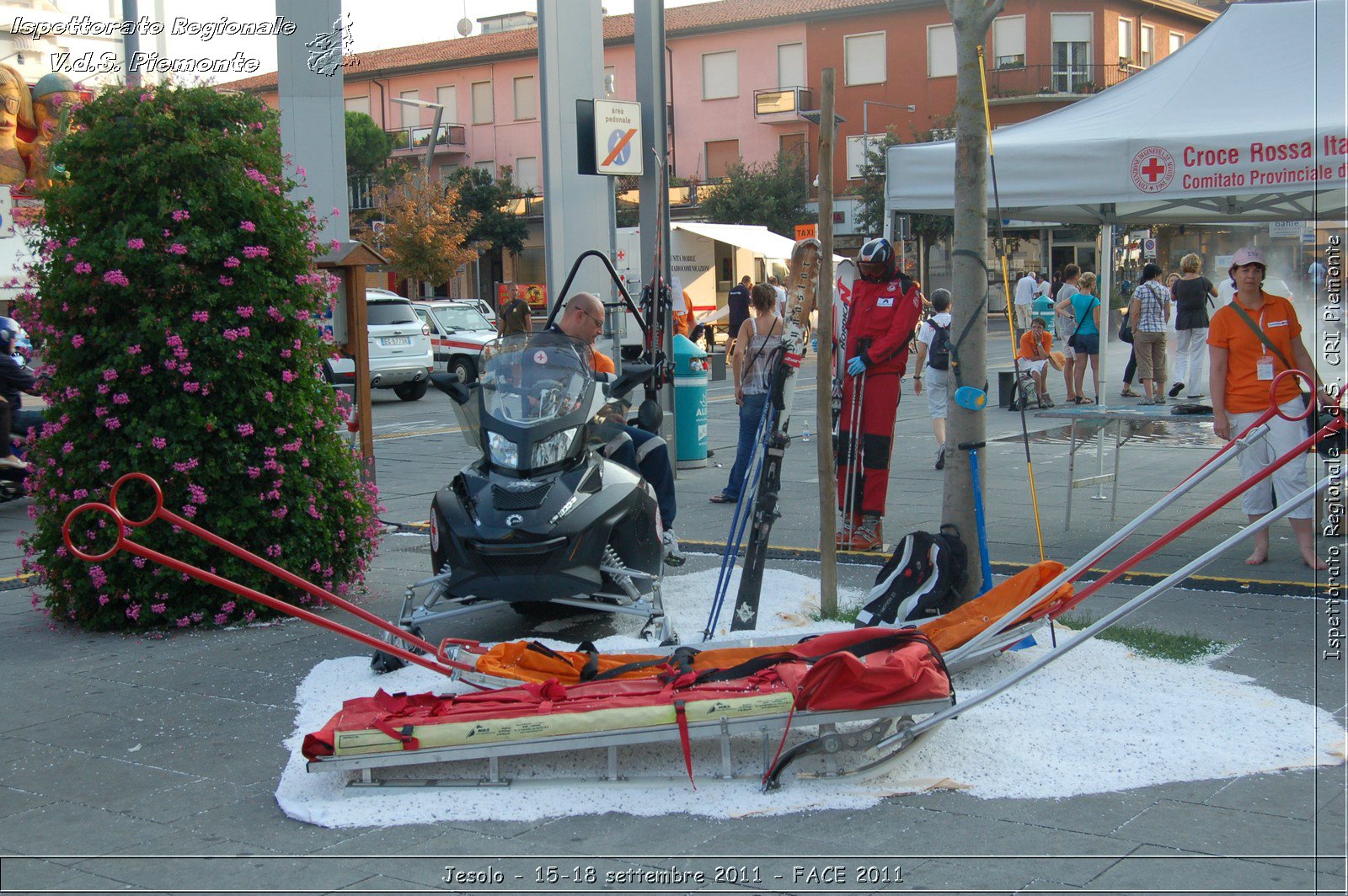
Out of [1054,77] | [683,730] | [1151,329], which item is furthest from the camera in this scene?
[1054,77]

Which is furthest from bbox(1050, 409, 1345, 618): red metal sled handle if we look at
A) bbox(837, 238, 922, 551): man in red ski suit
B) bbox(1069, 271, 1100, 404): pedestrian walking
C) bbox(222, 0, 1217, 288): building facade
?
bbox(222, 0, 1217, 288): building facade

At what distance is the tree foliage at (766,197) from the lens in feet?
167

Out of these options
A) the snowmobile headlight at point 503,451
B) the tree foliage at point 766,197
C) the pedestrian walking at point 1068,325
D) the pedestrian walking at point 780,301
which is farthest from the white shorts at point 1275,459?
the tree foliage at point 766,197

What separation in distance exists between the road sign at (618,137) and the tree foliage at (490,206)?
42.9 m

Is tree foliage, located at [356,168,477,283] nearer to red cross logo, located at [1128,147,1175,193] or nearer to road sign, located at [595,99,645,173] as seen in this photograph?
road sign, located at [595,99,645,173]

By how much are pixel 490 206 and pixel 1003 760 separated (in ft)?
171

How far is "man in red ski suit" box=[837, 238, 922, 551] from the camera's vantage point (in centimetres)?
826

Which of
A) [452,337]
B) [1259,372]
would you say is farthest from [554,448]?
[452,337]

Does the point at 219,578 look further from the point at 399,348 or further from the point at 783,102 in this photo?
the point at 783,102

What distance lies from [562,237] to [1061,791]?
8891 mm

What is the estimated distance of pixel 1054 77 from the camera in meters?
48.8

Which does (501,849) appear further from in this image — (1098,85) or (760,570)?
(1098,85)

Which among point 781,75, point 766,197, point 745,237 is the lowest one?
point 745,237

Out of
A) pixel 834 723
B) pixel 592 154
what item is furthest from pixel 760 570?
pixel 592 154
